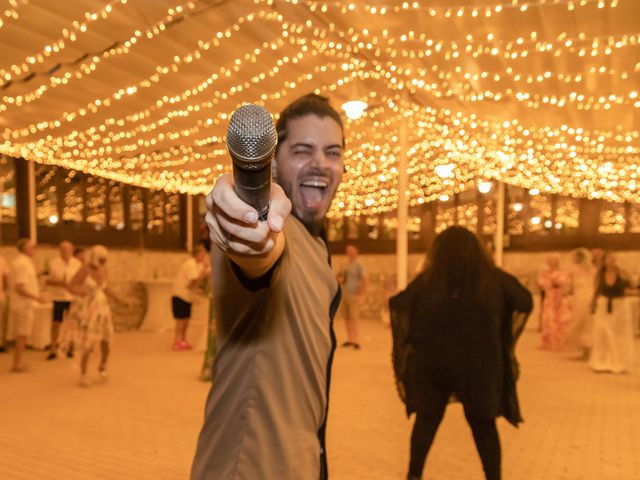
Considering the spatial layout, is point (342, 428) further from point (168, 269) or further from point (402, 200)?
point (168, 269)

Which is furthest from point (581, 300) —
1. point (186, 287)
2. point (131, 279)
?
point (131, 279)

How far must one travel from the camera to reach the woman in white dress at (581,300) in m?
8.08

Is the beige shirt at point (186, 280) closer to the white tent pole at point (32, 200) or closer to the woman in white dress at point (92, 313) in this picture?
the woman in white dress at point (92, 313)

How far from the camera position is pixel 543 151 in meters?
8.12

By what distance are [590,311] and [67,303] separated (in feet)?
22.3

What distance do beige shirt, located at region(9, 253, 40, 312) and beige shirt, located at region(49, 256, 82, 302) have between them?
33 centimetres

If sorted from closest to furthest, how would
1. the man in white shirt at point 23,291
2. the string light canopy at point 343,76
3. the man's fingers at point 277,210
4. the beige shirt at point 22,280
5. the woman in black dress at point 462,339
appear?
1. the man's fingers at point 277,210
2. the woman in black dress at point 462,339
3. the string light canopy at point 343,76
4. the man in white shirt at point 23,291
5. the beige shirt at point 22,280

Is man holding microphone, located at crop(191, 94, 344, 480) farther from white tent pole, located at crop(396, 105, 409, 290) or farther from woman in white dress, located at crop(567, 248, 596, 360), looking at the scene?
woman in white dress, located at crop(567, 248, 596, 360)

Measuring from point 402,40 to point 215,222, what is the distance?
4410 mm

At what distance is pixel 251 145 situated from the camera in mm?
593

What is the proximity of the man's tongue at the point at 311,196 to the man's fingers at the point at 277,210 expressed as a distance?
2.12 ft

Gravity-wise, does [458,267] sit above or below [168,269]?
above

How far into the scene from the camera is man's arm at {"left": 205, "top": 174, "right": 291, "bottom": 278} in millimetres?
675

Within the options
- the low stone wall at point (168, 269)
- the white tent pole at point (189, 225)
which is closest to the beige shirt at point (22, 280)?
the low stone wall at point (168, 269)
